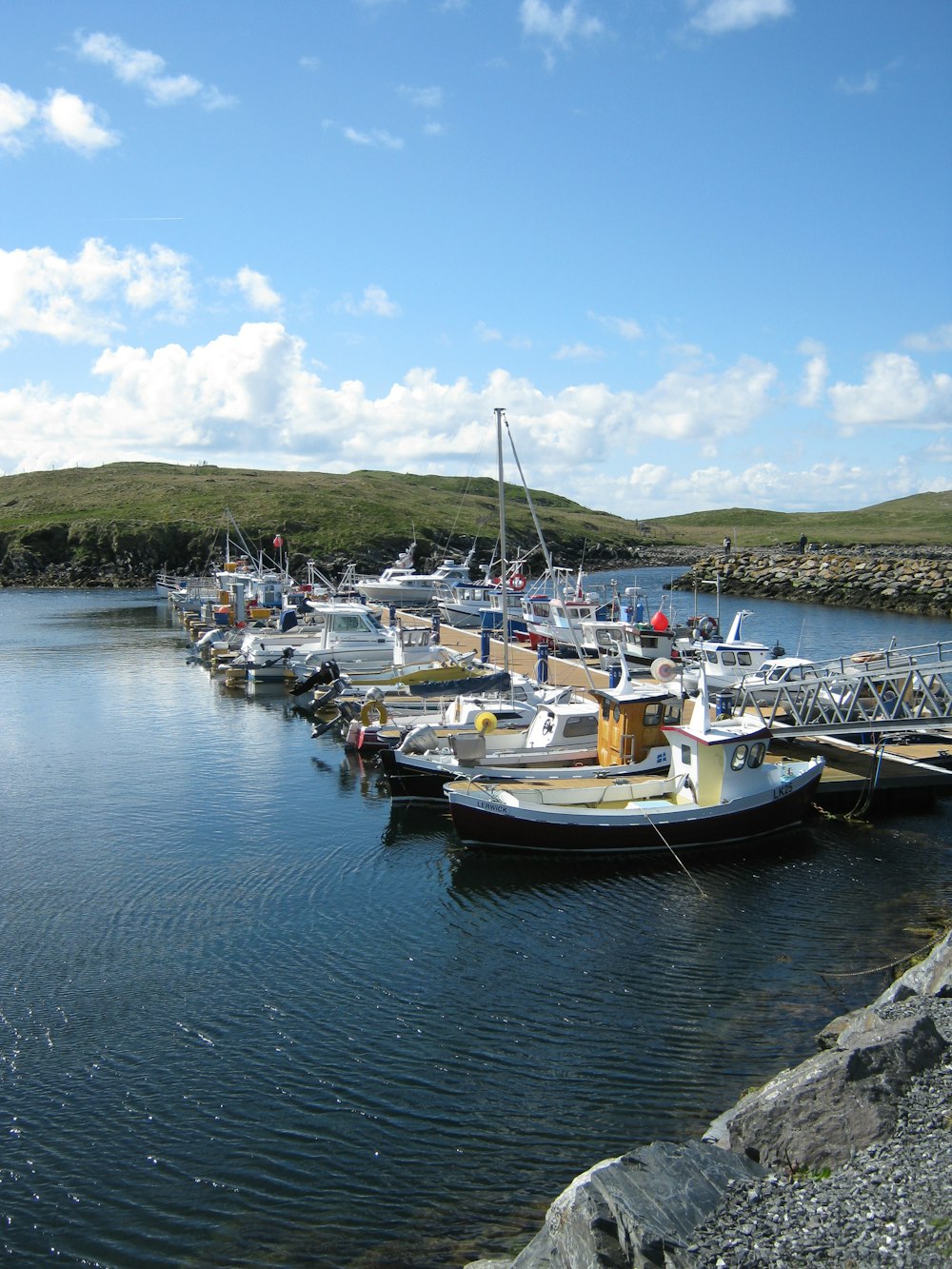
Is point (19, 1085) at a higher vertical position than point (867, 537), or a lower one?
lower

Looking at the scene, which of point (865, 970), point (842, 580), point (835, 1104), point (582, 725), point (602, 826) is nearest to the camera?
point (835, 1104)

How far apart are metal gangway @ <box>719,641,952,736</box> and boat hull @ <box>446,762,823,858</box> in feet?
9.84

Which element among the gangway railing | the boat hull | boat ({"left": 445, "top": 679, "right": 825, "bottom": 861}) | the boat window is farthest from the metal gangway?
the boat window

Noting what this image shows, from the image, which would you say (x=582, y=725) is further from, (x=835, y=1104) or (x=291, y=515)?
(x=291, y=515)

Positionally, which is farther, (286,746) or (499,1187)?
A: (286,746)

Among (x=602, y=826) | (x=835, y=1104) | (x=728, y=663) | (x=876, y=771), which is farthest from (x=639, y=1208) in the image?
(x=728, y=663)

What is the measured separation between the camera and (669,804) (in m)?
24.8

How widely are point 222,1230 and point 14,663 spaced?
55.3 m

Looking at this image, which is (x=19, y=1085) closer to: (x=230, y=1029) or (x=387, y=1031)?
(x=230, y=1029)

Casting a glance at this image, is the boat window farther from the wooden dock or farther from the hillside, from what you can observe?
the hillside

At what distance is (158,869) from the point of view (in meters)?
24.2

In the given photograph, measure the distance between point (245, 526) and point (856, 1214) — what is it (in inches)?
5440

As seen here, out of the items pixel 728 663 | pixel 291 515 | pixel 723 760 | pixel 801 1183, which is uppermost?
pixel 291 515

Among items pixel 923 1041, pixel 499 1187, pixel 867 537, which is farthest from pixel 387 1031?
pixel 867 537
